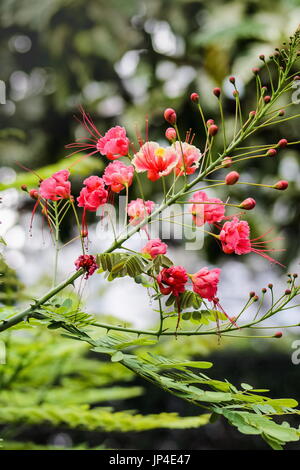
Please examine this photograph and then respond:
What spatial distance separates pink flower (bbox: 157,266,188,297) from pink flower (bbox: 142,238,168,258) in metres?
0.02

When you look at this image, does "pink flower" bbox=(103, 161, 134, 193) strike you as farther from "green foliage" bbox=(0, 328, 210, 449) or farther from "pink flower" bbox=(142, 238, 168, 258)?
"green foliage" bbox=(0, 328, 210, 449)

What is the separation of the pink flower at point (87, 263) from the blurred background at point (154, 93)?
2492mm

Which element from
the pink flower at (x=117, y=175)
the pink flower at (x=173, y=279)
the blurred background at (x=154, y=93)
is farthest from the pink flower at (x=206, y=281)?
the blurred background at (x=154, y=93)

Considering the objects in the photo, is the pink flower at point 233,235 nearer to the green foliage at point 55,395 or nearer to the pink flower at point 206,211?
the pink flower at point 206,211

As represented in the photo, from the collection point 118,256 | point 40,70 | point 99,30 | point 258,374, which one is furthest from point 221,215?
point 40,70

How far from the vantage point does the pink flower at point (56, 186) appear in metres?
0.60

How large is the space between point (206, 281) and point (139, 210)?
0.32 feet

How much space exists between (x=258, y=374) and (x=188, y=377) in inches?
116

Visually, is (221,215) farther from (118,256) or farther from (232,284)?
(232,284)

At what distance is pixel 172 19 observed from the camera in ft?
12.0

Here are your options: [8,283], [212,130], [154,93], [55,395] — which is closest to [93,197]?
[212,130]

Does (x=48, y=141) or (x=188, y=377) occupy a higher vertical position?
(x=188, y=377)

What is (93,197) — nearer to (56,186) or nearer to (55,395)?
(56,186)

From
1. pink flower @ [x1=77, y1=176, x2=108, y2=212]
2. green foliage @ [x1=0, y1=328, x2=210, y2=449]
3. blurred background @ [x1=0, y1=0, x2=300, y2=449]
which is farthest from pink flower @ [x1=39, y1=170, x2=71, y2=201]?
blurred background @ [x1=0, y1=0, x2=300, y2=449]
